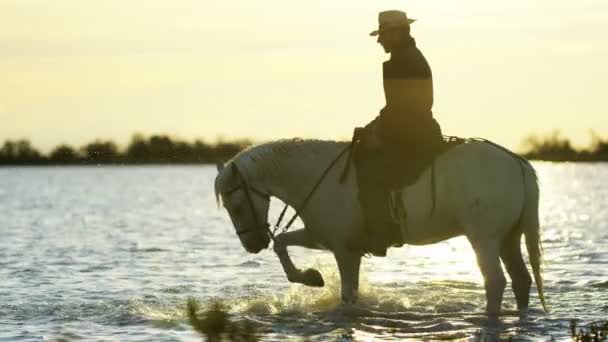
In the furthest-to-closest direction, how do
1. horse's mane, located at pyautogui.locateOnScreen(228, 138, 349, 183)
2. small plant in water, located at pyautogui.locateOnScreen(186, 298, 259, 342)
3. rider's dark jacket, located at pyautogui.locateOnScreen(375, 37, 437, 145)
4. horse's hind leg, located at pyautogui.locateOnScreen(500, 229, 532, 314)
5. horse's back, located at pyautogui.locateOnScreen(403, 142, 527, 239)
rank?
horse's mane, located at pyautogui.locateOnScreen(228, 138, 349, 183)
horse's hind leg, located at pyautogui.locateOnScreen(500, 229, 532, 314)
rider's dark jacket, located at pyautogui.locateOnScreen(375, 37, 437, 145)
horse's back, located at pyautogui.locateOnScreen(403, 142, 527, 239)
small plant in water, located at pyautogui.locateOnScreen(186, 298, 259, 342)

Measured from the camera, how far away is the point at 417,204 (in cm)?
1436

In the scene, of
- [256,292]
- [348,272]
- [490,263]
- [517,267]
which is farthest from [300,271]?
[256,292]

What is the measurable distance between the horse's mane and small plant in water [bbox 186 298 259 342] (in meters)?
7.15

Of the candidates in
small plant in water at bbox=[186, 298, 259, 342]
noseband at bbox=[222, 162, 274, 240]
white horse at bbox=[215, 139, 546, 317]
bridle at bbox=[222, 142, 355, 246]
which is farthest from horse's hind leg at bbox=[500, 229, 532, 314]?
small plant in water at bbox=[186, 298, 259, 342]

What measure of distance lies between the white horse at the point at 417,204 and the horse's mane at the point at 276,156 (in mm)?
11

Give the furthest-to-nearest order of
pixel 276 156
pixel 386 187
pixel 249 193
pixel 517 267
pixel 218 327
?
pixel 249 193
pixel 276 156
pixel 517 267
pixel 386 187
pixel 218 327

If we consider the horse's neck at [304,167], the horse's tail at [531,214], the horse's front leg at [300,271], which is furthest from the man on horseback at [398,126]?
the horse's front leg at [300,271]

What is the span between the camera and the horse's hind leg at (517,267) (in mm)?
14609

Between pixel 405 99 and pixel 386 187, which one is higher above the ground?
pixel 405 99

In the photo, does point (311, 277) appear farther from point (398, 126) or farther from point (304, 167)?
point (398, 126)

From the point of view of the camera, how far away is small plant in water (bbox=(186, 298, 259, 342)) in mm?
7406

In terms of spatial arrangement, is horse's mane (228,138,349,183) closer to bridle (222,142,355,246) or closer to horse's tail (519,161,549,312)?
bridle (222,142,355,246)

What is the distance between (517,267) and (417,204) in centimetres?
141

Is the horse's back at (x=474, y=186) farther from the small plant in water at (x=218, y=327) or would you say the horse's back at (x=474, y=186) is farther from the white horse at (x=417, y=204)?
the small plant in water at (x=218, y=327)
